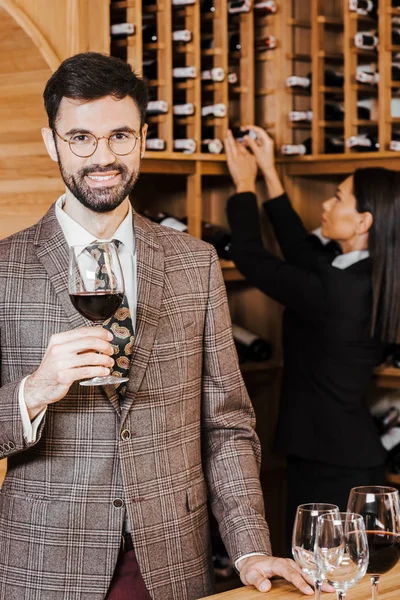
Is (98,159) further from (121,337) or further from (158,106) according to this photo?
(158,106)

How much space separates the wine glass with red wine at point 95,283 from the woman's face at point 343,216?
1747 mm

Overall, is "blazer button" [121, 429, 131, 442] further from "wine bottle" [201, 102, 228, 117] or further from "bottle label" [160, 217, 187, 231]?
"wine bottle" [201, 102, 228, 117]

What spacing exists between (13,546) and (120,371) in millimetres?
409

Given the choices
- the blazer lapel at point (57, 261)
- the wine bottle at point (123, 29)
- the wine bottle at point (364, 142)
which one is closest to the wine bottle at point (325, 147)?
the wine bottle at point (364, 142)

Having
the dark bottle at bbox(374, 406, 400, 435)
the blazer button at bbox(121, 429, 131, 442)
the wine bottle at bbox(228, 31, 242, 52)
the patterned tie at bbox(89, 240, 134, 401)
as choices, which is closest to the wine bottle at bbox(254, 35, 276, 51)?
the wine bottle at bbox(228, 31, 242, 52)

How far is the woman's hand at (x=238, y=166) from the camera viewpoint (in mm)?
3336

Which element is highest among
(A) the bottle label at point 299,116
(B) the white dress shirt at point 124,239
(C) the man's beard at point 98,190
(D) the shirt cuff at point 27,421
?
(A) the bottle label at point 299,116

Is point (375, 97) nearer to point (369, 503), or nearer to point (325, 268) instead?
point (325, 268)

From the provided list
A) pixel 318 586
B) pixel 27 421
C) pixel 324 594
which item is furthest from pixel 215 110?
pixel 318 586

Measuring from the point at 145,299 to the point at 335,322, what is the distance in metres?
1.31

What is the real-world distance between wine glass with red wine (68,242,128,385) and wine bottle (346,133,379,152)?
2.00 m

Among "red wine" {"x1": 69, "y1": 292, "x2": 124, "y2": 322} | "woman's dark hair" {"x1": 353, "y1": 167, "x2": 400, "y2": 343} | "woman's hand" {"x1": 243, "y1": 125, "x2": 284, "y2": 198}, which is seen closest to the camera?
"red wine" {"x1": 69, "y1": 292, "x2": 124, "y2": 322}

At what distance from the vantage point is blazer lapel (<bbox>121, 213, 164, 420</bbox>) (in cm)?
191

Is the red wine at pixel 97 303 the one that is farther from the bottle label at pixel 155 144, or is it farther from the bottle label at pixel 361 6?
the bottle label at pixel 361 6
